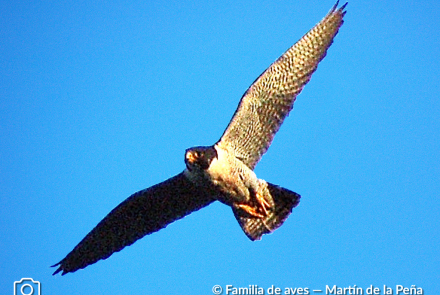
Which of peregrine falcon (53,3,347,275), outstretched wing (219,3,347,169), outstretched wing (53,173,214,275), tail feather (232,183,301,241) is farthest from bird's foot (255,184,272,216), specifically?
outstretched wing (53,173,214,275)

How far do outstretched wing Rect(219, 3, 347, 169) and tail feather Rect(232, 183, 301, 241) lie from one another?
53 cm

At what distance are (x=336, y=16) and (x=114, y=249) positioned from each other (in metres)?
4.51

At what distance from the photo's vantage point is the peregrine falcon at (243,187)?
9.68 m

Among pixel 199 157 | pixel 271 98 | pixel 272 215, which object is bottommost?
pixel 272 215

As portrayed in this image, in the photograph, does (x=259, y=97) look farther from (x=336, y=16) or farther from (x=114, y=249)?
(x=114, y=249)

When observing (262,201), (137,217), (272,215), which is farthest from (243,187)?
(137,217)

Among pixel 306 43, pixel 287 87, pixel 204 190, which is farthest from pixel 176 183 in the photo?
pixel 306 43

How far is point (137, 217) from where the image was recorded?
10.1 m

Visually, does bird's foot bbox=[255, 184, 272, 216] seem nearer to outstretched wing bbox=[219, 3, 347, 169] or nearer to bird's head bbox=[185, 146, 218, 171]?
outstretched wing bbox=[219, 3, 347, 169]

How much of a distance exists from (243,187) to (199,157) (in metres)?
0.88

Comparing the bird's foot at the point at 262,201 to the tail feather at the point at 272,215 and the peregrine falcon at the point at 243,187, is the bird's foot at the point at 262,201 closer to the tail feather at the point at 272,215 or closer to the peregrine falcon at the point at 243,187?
the peregrine falcon at the point at 243,187

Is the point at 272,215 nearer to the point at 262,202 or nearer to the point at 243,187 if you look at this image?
the point at 262,202

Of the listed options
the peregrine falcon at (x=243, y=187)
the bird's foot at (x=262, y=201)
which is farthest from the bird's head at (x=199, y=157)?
the bird's foot at (x=262, y=201)

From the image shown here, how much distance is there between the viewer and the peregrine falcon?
9680mm
